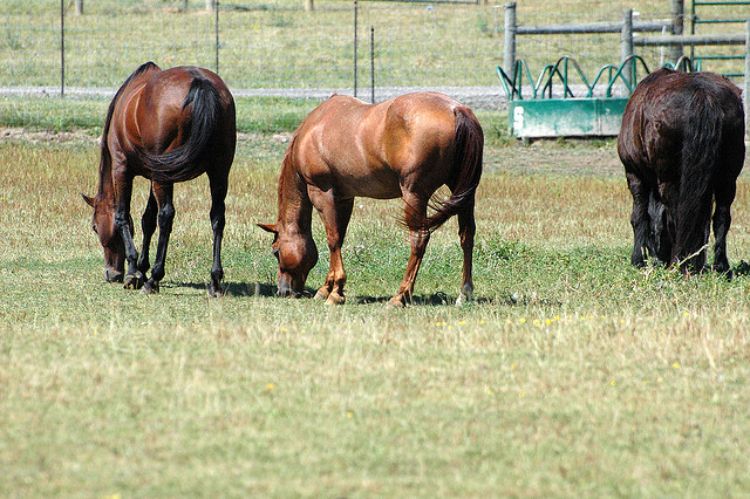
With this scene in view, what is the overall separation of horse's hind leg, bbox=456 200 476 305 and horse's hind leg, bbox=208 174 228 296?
2174mm

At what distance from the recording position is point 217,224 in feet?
35.4

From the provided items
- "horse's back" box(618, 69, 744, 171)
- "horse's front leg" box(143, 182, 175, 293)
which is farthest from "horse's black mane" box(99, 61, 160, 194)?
"horse's back" box(618, 69, 744, 171)

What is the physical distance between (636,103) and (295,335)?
5.47 meters

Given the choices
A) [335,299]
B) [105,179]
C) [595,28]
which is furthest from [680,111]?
[595,28]

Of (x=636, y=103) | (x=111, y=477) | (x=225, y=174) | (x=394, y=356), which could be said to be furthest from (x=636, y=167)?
(x=111, y=477)

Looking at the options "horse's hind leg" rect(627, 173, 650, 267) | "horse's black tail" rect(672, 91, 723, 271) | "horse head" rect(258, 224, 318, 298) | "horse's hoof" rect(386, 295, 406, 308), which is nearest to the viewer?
"horse's hoof" rect(386, 295, 406, 308)

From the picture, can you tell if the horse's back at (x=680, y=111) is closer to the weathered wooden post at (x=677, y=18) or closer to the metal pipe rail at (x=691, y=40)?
the metal pipe rail at (x=691, y=40)

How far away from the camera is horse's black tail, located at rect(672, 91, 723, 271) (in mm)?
10383

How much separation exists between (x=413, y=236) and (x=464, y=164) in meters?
0.71

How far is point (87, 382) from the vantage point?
6.16 m

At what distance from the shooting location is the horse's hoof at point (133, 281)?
11.1 metres

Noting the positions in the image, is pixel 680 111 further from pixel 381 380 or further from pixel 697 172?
pixel 381 380

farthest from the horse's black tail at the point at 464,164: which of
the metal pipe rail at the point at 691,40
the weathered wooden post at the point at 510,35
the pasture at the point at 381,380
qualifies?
the weathered wooden post at the point at 510,35

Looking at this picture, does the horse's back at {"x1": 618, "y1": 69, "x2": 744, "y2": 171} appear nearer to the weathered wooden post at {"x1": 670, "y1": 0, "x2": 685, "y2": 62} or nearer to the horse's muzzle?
the horse's muzzle
